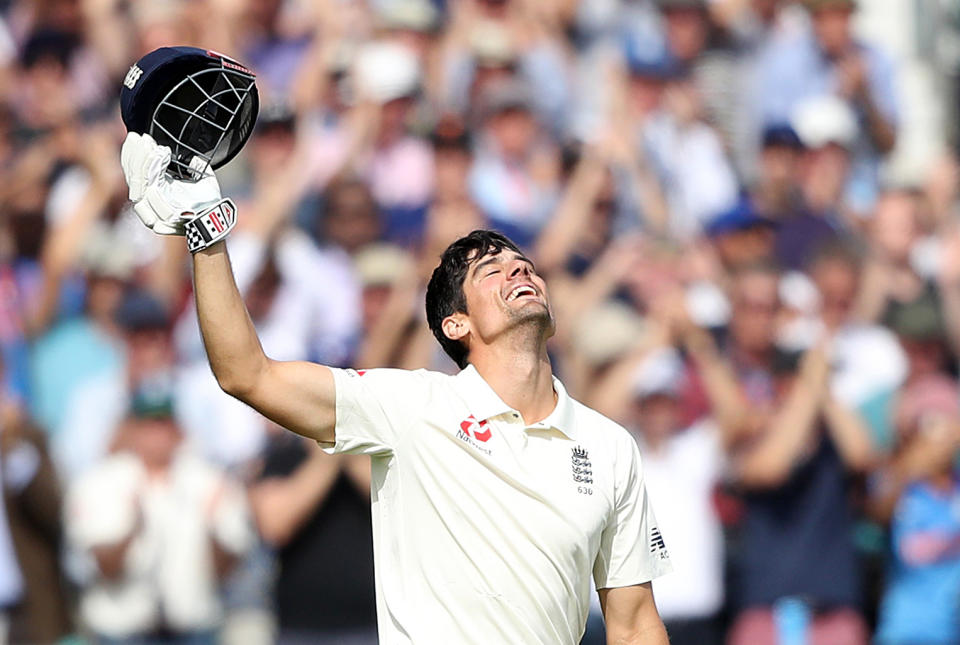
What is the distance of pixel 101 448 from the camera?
25.4 feet

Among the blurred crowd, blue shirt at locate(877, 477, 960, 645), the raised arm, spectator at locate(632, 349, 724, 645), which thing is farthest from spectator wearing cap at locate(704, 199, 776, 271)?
the raised arm

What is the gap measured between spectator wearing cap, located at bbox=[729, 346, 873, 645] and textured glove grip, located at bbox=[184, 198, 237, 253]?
16.3 ft

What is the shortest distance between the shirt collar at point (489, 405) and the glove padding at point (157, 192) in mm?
850

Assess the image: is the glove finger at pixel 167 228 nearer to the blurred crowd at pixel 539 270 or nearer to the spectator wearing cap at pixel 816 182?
the blurred crowd at pixel 539 270

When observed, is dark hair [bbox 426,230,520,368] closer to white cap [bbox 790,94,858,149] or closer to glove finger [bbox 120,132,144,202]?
glove finger [bbox 120,132,144,202]

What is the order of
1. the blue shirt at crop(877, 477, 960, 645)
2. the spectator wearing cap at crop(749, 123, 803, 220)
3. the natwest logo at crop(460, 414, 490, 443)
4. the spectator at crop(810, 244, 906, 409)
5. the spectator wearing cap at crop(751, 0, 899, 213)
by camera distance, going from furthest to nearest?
Result: 1. the spectator wearing cap at crop(751, 0, 899, 213)
2. the spectator wearing cap at crop(749, 123, 803, 220)
3. the spectator at crop(810, 244, 906, 409)
4. the blue shirt at crop(877, 477, 960, 645)
5. the natwest logo at crop(460, 414, 490, 443)

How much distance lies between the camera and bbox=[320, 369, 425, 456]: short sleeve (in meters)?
3.71

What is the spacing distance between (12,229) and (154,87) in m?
Answer: 5.11

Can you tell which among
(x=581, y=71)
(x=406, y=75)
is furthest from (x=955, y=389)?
(x=406, y=75)

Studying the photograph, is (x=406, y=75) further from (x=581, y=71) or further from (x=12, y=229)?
(x=12, y=229)

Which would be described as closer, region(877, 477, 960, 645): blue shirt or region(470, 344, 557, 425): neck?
region(470, 344, 557, 425): neck

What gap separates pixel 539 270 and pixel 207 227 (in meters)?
4.96

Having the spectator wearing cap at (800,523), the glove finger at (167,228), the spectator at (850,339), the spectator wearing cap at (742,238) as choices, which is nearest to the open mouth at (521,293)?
the glove finger at (167,228)

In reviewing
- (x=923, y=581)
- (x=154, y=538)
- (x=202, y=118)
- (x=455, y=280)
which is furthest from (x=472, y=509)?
(x=923, y=581)
